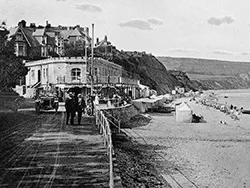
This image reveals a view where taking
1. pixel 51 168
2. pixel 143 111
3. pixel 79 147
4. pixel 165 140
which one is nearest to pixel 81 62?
pixel 143 111

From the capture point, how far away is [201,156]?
1878cm

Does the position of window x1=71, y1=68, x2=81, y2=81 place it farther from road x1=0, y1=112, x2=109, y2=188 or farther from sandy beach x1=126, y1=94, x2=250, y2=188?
road x1=0, y1=112, x2=109, y2=188

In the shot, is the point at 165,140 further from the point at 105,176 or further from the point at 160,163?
the point at 105,176

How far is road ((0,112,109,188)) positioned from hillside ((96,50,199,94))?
81.6 m

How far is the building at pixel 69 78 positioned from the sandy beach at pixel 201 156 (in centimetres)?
1653

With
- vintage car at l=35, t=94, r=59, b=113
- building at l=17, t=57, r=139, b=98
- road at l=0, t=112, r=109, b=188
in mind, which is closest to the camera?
road at l=0, t=112, r=109, b=188

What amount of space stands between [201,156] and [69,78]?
28.7 meters

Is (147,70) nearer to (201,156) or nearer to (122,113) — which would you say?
(122,113)

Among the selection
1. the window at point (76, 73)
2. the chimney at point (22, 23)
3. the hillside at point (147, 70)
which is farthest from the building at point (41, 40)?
the window at point (76, 73)

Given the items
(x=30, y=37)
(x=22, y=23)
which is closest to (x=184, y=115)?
(x=30, y=37)

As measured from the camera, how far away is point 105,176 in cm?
917

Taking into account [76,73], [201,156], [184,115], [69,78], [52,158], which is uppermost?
[76,73]

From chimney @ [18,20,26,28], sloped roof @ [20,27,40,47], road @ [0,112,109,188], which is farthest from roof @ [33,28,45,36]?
road @ [0,112,109,188]

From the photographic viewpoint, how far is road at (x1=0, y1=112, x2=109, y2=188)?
878cm
